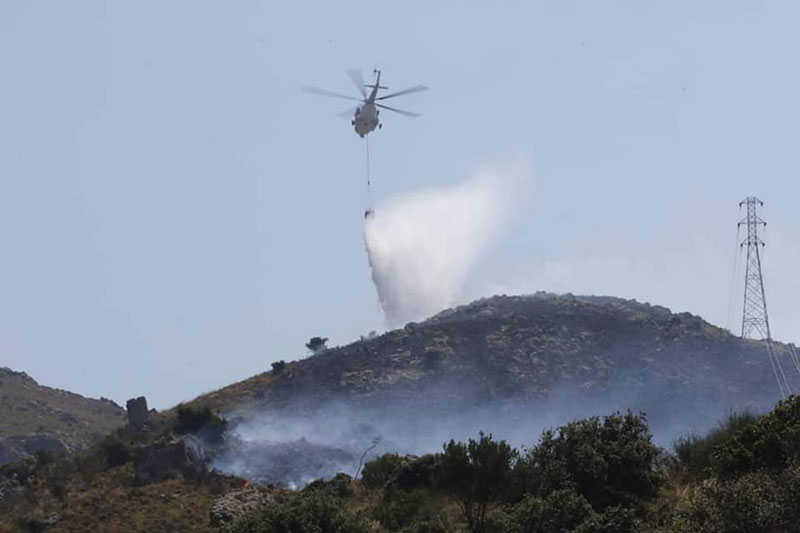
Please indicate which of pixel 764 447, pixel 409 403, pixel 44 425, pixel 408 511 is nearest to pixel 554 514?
pixel 764 447

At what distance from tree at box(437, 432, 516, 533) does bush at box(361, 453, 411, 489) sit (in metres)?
19.1

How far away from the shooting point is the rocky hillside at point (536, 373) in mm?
159625

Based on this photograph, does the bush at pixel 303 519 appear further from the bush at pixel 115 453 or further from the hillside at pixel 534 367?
the hillside at pixel 534 367

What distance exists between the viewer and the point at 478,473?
198 feet

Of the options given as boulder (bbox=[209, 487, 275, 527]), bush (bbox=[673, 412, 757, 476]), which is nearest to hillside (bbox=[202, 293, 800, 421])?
boulder (bbox=[209, 487, 275, 527])

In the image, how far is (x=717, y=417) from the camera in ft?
497

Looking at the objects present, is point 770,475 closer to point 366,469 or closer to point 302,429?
point 366,469

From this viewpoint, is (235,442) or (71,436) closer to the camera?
(235,442)

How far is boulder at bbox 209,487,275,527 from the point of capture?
242 feet

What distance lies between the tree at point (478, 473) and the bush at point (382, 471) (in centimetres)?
1909

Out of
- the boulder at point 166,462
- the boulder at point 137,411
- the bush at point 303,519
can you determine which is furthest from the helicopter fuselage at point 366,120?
the bush at point 303,519

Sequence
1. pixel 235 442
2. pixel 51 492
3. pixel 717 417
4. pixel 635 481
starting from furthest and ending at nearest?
1. pixel 717 417
2. pixel 235 442
3. pixel 51 492
4. pixel 635 481

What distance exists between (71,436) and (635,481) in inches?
5259

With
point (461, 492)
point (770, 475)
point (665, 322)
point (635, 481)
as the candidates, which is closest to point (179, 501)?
point (461, 492)
